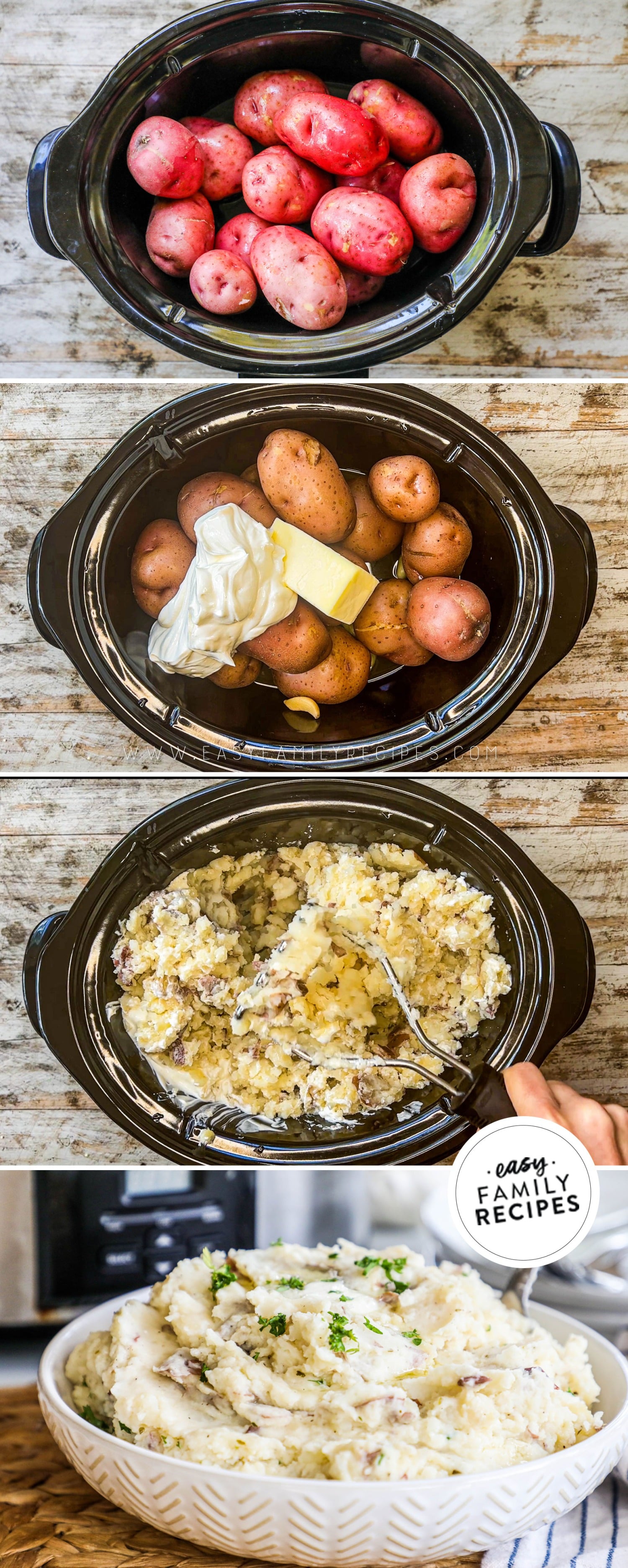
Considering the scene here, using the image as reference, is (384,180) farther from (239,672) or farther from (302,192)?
(239,672)

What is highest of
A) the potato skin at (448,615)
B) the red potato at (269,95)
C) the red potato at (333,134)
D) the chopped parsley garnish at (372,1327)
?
the red potato at (269,95)

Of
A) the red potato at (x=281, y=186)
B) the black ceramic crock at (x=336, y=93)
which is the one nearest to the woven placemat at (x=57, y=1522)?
the black ceramic crock at (x=336, y=93)

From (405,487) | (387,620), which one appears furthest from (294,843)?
(405,487)

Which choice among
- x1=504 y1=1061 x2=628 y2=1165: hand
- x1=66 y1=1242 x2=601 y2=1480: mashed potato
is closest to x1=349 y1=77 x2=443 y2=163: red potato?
x1=504 y1=1061 x2=628 y2=1165: hand

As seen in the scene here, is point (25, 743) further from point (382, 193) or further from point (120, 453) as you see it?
point (382, 193)

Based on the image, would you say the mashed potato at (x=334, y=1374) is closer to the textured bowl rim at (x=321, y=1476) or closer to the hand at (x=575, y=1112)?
the textured bowl rim at (x=321, y=1476)

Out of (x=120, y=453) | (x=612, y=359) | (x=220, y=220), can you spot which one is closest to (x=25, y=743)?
(x=120, y=453)
